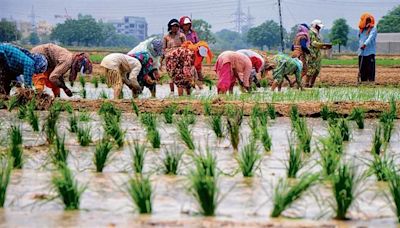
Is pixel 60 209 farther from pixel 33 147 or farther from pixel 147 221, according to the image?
pixel 33 147

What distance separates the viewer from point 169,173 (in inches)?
216

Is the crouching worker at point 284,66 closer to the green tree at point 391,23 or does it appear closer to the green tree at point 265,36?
the green tree at point 391,23

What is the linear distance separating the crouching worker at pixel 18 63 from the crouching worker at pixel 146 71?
1.56 m

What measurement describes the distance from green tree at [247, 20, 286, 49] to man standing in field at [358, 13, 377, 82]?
116 metres

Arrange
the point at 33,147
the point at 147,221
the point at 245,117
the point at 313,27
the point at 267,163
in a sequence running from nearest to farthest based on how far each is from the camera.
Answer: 1. the point at 147,221
2. the point at 267,163
3. the point at 33,147
4. the point at 245,117
5. the point at 313,27

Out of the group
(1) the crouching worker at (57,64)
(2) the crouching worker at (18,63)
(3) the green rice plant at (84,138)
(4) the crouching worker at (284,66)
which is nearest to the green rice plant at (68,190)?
(3) the green rice plant at (84,138)

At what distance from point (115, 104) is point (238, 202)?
251 inches

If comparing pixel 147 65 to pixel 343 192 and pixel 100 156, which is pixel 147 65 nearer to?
pixel 100 156

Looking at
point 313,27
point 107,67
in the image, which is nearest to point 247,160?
point 107,67

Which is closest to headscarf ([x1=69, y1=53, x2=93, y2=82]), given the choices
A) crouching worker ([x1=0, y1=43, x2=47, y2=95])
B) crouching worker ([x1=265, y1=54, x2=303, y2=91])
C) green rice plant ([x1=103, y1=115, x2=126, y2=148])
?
crouching worker ([x1=0, y1=43, x2=47, y2=95])

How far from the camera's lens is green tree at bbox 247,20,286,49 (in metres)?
133

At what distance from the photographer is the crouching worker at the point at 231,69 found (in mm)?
12859

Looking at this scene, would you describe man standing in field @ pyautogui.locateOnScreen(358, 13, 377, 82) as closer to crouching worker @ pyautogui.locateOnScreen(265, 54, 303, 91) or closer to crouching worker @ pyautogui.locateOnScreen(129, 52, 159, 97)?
crouching worker @ pyautogui.locateOnScreen(265, 54, 303, 91)

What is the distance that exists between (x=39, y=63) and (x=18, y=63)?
38 centimetres
